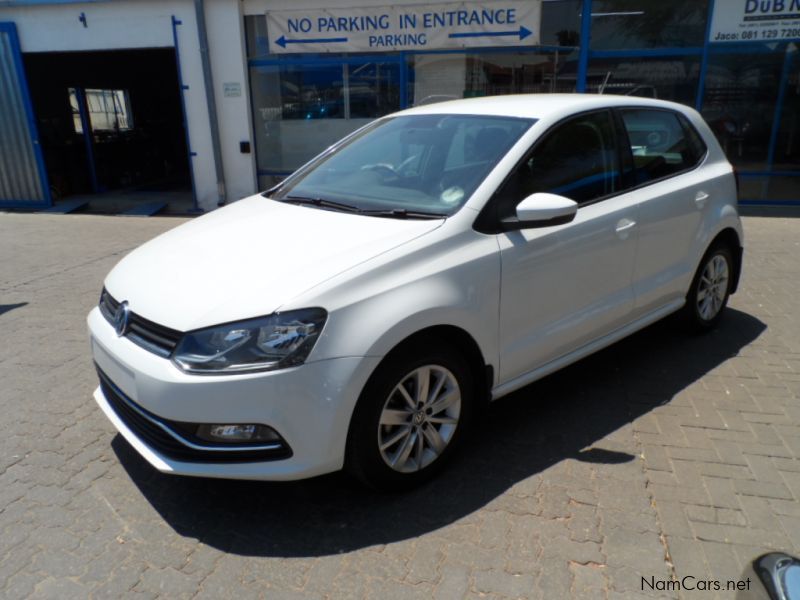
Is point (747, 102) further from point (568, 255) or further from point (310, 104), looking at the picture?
point (568, 255)

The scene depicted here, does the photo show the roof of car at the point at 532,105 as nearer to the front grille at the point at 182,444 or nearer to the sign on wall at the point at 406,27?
the front grille at the point at 182,444

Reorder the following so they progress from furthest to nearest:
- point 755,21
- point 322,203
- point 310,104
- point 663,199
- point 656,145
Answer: point 310,104
point 755,21
point 656,145
point 663,199
point 322,203

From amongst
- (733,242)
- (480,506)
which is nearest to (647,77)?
(733,242)

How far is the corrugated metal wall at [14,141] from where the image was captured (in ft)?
36.1

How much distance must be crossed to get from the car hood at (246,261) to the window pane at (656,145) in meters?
1.75

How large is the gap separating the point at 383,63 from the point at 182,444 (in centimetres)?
904

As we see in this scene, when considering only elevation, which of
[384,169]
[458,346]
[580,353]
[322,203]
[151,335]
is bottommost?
[580,353]

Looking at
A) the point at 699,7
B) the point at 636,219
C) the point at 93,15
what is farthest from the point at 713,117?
the point at 93,15

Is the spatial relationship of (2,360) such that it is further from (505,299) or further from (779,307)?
(779,307)

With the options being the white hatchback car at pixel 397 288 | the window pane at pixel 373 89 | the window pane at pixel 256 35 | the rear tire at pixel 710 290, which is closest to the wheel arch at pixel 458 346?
the white hatchback car at pixel 397 288

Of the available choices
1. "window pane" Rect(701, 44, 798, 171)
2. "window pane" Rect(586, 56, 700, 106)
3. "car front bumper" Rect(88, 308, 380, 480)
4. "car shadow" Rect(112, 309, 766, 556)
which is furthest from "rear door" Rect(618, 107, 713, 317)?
"window pane" Rect(701, 44, 798, 171)

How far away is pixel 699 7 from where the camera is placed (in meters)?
9.62

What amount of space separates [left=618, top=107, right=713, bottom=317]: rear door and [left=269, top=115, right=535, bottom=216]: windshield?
1042mm

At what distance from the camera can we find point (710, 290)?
4.67 meters
